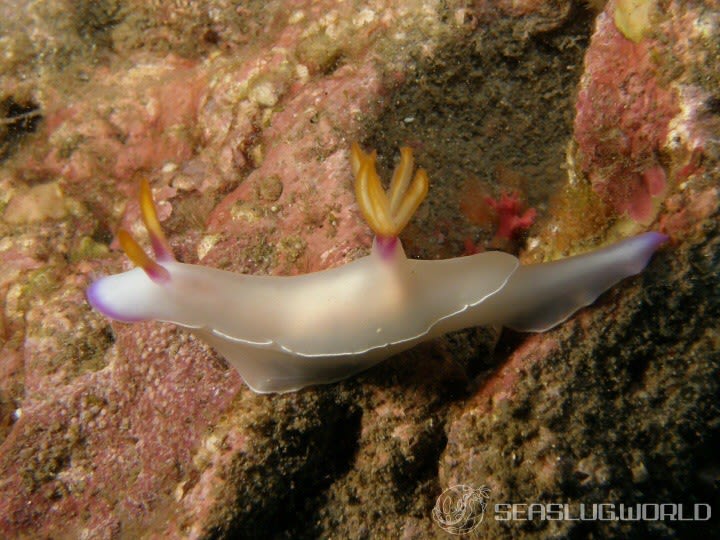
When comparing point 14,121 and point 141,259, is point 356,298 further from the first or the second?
point 14,121

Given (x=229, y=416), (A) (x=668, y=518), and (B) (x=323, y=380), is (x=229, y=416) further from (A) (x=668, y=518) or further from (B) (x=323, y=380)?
(A) (x=668, y=518)

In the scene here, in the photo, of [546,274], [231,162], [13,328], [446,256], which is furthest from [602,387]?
[13,328]

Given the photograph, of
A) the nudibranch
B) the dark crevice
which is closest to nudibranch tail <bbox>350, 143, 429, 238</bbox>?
the nudibranch

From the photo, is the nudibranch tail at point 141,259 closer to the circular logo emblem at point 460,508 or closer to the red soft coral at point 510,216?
the circular logo emblem at point 460,508

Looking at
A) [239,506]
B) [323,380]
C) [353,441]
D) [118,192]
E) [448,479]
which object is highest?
[118,192]

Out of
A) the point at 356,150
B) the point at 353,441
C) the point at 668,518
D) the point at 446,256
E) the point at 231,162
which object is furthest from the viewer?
the point at 231,162
